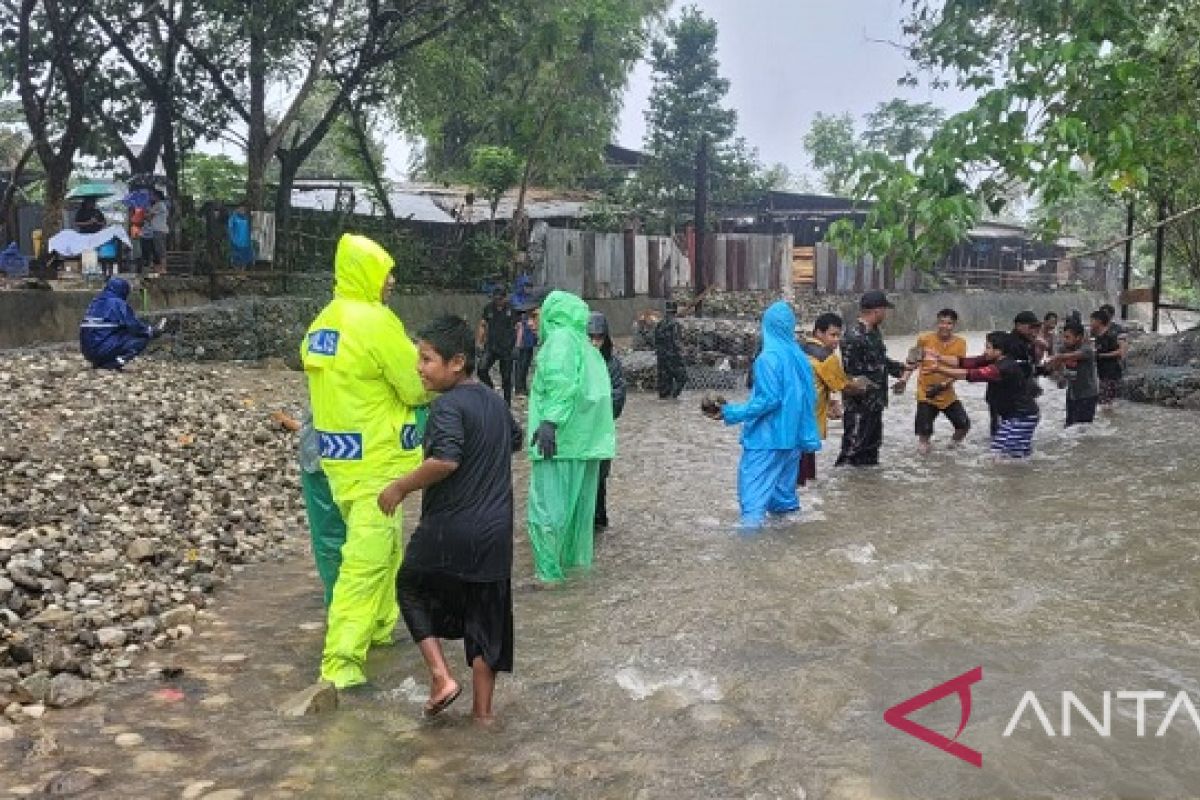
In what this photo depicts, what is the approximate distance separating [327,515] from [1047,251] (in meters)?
41.8

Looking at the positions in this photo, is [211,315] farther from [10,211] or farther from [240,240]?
[10,211]

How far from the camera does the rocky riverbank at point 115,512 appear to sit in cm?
454

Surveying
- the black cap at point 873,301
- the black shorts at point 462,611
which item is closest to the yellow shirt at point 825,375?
the black cap at point 873,301

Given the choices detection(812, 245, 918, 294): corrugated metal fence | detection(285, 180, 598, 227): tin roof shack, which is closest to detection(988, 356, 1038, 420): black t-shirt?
detection(285, 180, 598, 227): tin roof shack

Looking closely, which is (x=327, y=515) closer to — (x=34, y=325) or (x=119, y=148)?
(x=34, y=325)

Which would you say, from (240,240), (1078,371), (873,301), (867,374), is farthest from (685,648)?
(240,240)

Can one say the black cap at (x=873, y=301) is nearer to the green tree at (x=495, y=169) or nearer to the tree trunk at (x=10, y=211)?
the tree trunk at (x=10, y=211)

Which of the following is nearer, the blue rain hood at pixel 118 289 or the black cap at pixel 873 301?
the black cap at pixel 873 301

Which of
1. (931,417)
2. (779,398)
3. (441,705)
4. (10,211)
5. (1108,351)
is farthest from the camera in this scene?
(10,211)

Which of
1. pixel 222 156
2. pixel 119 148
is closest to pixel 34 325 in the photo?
pixel 119 148

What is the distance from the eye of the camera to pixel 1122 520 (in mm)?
7859

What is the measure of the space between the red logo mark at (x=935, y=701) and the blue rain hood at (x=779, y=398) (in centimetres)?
263

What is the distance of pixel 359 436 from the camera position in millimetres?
4305

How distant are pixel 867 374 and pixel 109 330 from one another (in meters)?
7.49
